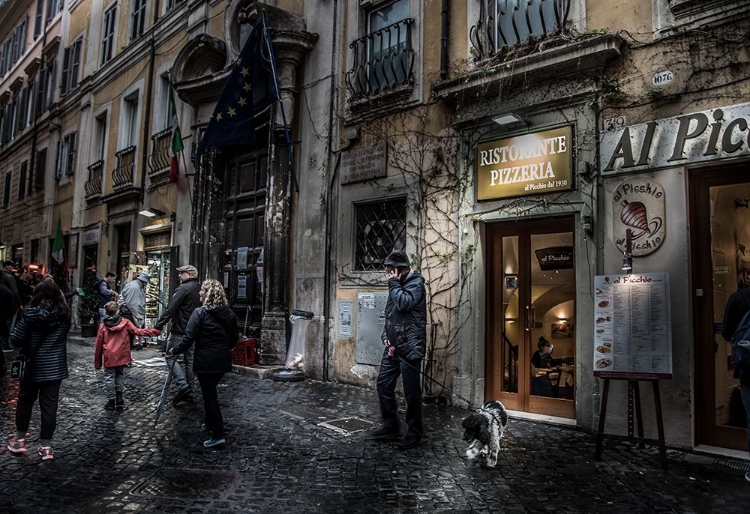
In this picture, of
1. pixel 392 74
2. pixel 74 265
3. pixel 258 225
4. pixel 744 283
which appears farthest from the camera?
pixel 74 265

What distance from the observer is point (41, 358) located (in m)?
4.75

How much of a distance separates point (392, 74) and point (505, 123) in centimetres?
243

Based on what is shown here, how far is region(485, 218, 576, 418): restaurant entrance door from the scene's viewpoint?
253 inches

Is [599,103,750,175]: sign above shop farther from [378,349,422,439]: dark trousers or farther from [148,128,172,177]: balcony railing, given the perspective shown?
[148,128,172,177]: balcony railing

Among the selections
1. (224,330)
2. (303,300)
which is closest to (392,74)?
(303,300)

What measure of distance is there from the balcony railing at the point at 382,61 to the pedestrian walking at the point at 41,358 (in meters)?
5.50

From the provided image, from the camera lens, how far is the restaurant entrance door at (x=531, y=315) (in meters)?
6.42

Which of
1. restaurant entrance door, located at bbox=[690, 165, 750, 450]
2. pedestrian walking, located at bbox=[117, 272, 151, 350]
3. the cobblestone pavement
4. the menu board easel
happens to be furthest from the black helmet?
pedestrian walking, located at bbox=[117, 272, 151, 350]

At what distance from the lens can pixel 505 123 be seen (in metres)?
6.65

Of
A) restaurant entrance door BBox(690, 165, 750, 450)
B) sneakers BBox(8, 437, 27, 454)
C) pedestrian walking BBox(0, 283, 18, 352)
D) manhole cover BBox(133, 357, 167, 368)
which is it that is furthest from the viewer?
manhole cover BBox(133, 357, 167, 368)

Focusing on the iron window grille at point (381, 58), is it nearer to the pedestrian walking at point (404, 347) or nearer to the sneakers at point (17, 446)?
the pedestrian walking at point (404, 347)

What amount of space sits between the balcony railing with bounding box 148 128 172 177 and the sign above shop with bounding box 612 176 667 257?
415 inches

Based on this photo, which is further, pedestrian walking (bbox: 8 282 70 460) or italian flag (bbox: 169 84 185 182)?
italian flag (bbox: 169 84 185 182)

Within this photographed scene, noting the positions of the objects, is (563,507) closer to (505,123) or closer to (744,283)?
(744,283)
